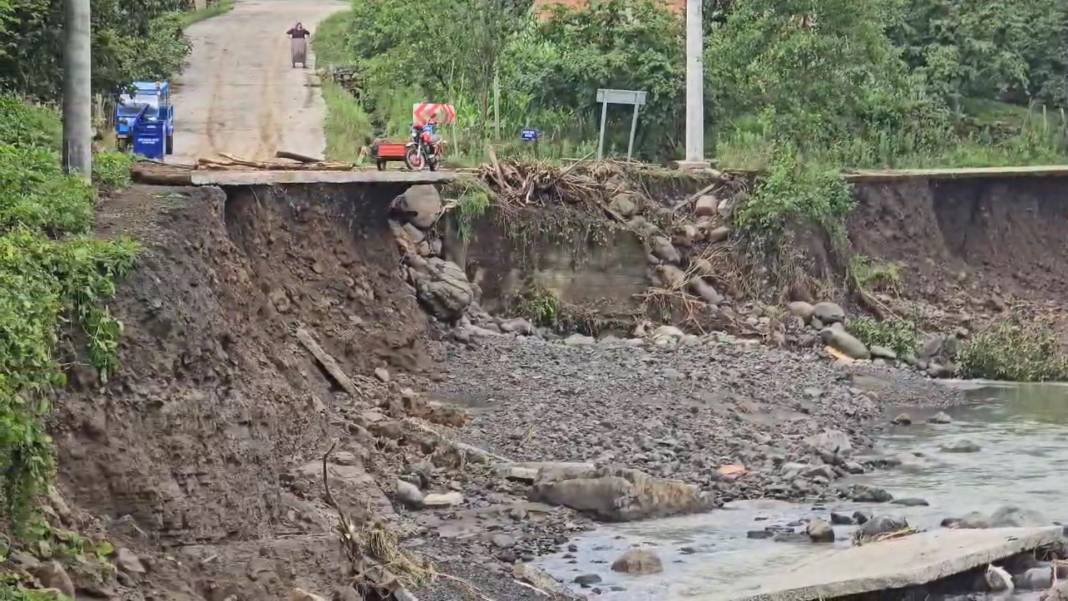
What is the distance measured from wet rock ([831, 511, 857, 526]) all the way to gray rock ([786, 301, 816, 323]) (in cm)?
1038

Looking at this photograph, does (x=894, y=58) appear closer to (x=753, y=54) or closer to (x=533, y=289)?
(x=753, y=54)

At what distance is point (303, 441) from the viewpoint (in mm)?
13055

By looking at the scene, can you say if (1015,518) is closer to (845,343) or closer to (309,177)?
(309,177)

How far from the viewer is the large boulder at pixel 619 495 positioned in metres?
14.1

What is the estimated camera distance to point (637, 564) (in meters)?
12.5

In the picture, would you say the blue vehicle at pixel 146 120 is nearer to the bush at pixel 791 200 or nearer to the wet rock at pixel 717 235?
the wet rock at pixel 717 235

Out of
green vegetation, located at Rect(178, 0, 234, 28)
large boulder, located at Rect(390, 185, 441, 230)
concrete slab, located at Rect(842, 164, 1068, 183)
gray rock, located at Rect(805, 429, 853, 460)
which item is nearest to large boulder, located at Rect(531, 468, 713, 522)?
gray rock, located at Rect(805, 429, 853, 460)

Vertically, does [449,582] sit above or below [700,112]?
below

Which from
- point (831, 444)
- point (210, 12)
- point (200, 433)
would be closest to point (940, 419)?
point (831, 444)

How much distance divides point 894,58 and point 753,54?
3074 millimetres

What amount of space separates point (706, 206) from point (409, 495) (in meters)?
12.6

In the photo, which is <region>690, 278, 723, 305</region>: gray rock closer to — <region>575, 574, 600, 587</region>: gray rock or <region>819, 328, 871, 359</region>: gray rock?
<region>819, 328, 871, 359</region>: gray rock

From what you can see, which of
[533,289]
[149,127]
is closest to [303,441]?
[533,289]

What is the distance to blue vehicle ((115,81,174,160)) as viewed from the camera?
78.5 ft
